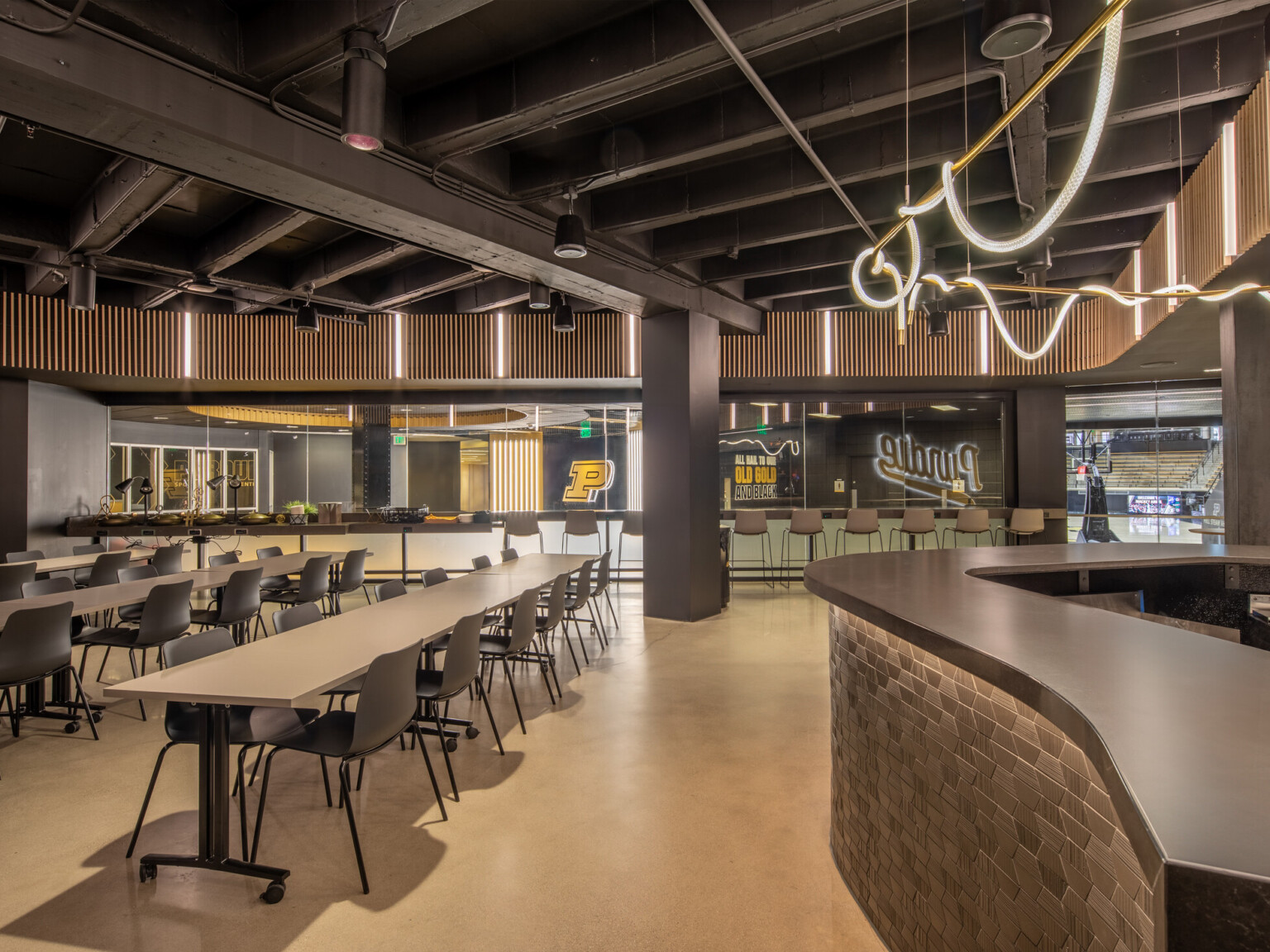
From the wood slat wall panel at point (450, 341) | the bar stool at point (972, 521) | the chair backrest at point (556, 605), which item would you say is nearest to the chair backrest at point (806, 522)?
the bar stool at point (972, 521)

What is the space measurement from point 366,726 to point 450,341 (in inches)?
291

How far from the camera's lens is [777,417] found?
10664mm

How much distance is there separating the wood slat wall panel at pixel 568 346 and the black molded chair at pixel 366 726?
670 cm

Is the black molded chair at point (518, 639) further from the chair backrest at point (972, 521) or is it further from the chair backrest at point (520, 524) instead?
the chair backrest at point (972, 521)

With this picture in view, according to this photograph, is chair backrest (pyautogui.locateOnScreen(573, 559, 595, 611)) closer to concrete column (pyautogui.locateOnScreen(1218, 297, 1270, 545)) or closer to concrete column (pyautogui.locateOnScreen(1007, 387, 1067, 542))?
concrete column (pyautogui.locateOnScreen(1218, 297, 1270, 545))

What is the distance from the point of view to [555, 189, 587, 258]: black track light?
16.4 ft

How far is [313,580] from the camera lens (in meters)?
6.39

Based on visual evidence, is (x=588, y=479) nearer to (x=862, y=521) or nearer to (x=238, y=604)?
(x=862, y=521)

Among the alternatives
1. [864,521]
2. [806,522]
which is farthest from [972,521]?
[806,522]

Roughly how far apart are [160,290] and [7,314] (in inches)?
61.3

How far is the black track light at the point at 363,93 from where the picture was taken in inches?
125

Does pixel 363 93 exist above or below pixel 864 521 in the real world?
above

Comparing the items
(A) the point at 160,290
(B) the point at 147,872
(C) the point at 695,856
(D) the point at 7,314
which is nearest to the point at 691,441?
(C) the point at 695,856

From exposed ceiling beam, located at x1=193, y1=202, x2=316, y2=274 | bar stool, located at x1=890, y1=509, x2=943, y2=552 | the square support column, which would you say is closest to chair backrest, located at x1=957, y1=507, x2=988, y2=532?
bar stool, located at x1=890, y1=509, x2=943, y2=552
